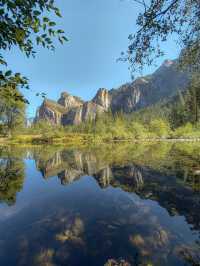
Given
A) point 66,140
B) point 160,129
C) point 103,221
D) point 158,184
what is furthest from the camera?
point 160,129

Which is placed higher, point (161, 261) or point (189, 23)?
point (189, 23)

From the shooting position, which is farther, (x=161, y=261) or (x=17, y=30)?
(x=161, y=261)

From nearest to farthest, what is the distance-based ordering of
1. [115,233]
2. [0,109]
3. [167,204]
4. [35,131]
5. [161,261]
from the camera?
[161,261] < [115,233] < [167,204] < [0,109] < [35,131]

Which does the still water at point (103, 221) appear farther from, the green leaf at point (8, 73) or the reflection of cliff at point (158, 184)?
the green leaf at point (8, 73)

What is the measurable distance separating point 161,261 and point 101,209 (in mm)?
4989

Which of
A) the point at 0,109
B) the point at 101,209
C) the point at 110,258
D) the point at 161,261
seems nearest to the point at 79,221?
the point at 101,209

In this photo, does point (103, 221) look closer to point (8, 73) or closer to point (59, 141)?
point (8, 73)

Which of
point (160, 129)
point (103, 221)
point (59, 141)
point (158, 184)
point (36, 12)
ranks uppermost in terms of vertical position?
point (160, 129)

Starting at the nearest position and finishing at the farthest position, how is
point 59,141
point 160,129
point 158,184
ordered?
point 158,184 < point 59,141 < point 160,129

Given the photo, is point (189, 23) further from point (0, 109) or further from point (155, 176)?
point (0, 109)

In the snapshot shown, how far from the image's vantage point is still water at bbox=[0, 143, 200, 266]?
237 inches

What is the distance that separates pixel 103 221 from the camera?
8.78 m

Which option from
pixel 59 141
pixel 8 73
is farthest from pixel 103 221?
pixel 59 141

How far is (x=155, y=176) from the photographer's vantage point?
15.7 meters
